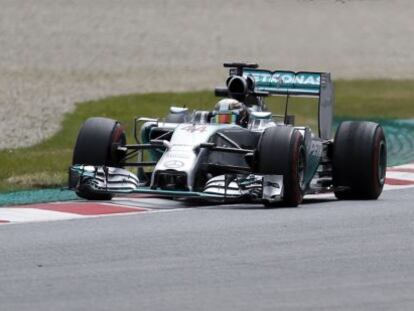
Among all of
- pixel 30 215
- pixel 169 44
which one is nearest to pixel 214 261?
pixel 30 215

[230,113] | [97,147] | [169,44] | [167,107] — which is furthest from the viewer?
[169,44]

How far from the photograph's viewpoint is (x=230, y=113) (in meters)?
15.2

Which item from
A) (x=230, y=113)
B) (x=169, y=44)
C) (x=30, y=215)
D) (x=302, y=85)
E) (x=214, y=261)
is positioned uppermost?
(x=302, y=85)

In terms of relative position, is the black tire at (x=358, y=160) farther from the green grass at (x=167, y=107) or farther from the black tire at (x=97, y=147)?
the green grass at (x=167, y=107)

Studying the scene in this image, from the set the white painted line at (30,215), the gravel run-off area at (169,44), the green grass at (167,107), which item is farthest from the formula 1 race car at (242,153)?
the gravel run-off area at (169,44)

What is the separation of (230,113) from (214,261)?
487 centimetres

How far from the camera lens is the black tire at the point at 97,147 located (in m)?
15.0

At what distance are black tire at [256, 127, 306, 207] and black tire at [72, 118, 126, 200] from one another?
170 centimetres

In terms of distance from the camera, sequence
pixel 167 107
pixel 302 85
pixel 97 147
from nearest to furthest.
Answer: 1. pixel 97 147
2. pixel 302 85
3. pixel 167 107

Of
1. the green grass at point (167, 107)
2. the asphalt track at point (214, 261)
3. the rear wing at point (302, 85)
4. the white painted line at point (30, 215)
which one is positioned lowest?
the green grass at point (167, 107)

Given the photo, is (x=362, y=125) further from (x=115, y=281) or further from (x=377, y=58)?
(x=377, y=58)

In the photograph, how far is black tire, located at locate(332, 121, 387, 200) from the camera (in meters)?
15.2

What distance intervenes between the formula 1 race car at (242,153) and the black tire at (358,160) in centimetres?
1

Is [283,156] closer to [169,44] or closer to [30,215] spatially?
[30,215]
